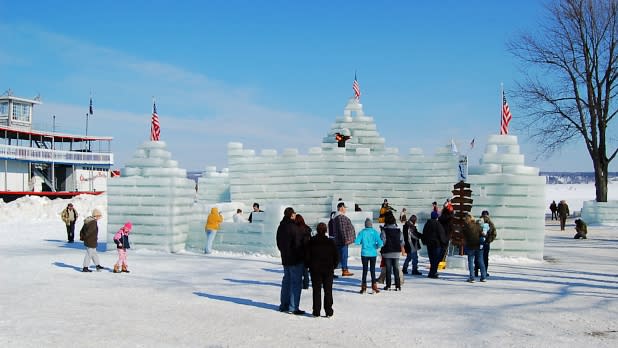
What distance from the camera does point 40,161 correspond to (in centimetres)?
3791

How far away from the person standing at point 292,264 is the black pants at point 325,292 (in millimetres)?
276

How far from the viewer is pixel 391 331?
24.9 feet

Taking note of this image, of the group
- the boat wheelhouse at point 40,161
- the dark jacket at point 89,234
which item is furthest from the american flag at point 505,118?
the boat wheelhouse at point 40,161

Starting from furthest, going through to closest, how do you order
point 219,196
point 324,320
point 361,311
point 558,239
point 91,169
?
point 91,169 < point 219,196 < point 558,239 < point 361,311 < point 324,320

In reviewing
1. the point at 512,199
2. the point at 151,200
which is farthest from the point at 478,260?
the point at 151,200

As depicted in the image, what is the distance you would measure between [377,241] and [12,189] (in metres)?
34.1

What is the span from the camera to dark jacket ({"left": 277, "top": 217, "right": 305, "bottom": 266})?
8727mm

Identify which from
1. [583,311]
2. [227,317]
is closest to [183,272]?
[227,317]

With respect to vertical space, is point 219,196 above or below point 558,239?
above

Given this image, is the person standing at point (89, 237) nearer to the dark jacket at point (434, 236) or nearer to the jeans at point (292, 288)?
the jeans at point (292, 288)

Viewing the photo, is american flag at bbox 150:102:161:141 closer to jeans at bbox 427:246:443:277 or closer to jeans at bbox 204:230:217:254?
jeans at bbox 204:230:217:254

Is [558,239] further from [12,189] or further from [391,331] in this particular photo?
[12,189]

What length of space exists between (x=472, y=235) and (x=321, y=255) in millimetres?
4706

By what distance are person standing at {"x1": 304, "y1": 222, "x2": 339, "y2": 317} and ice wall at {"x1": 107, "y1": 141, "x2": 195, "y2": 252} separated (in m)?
9.63
